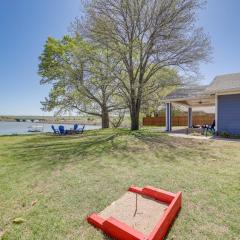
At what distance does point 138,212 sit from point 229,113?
1051 cm

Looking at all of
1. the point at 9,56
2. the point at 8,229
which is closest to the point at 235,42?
the point at 8,229

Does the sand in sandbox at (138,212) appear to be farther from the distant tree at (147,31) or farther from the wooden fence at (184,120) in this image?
the wooden fence at (184,120)

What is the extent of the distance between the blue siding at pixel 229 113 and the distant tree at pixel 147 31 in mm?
3631

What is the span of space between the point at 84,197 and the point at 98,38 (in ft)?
38.3

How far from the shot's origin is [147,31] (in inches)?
526

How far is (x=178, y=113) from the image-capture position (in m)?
30.2

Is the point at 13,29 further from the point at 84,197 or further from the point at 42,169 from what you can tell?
the point at 84,197

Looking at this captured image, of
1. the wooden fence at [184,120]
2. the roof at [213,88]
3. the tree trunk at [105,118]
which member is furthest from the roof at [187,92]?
the wooden fence at [184,120]

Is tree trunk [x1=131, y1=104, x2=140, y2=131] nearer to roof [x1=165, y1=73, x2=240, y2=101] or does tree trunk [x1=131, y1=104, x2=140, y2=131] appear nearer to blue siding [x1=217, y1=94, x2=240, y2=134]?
roof [x1=165, y1=73, x2=240, y2=101]

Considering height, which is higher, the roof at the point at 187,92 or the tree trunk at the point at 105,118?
the roof at the point at 187,92

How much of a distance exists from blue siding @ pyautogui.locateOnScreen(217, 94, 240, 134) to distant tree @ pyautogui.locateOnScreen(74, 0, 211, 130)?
11.9 feet

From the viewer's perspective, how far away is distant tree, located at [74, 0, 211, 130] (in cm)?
1259

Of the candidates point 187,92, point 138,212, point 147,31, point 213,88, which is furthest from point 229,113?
point 138,212

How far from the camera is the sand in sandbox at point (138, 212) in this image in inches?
106
